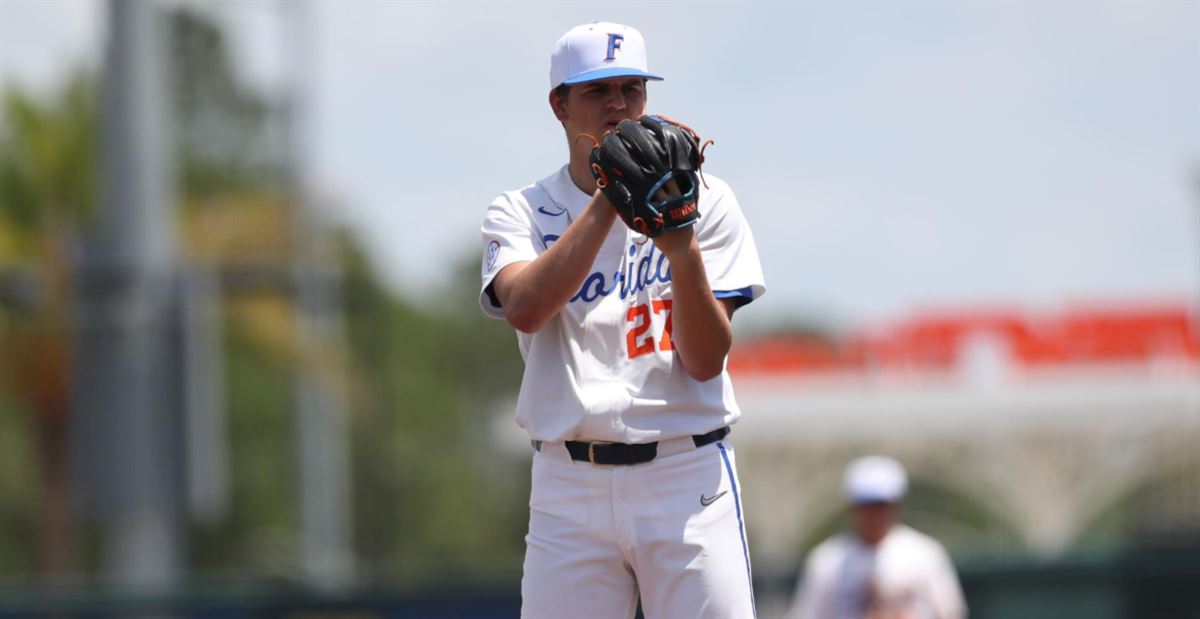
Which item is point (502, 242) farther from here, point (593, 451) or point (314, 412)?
point (314, 412)

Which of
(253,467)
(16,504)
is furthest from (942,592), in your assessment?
(253,467)

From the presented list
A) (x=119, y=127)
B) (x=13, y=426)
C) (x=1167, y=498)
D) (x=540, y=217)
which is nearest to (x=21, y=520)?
(x=13, y=426)

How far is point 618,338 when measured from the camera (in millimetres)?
4430

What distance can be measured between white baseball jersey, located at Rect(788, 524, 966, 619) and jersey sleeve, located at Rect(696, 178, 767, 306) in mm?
4265

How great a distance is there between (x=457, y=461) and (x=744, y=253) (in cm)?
4801

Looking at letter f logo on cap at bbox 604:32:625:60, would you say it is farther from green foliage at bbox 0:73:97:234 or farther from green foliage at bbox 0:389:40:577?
green foliage at bbox 0:389:40:577

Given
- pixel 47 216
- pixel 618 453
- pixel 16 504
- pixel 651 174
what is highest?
pixel 651 174

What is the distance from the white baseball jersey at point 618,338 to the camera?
4352mm

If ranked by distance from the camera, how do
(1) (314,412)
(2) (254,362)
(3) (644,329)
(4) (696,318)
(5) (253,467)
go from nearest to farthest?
1. (4) (696,318)
2. (3) (644,329)
3. (1) (314,412)
4. (5) (253,467)
5. (2) (254,362)

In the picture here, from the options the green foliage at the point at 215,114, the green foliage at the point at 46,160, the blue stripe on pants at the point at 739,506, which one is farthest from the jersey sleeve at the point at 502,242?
the green foliage at the point at 215,114

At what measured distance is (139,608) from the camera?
41.3 feet

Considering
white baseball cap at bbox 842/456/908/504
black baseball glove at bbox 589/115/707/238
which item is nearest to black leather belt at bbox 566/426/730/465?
black baseball glove at bbox 589/115/707/238

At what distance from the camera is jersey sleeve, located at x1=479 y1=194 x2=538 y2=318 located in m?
4.47

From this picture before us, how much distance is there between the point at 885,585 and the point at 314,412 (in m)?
20.9
